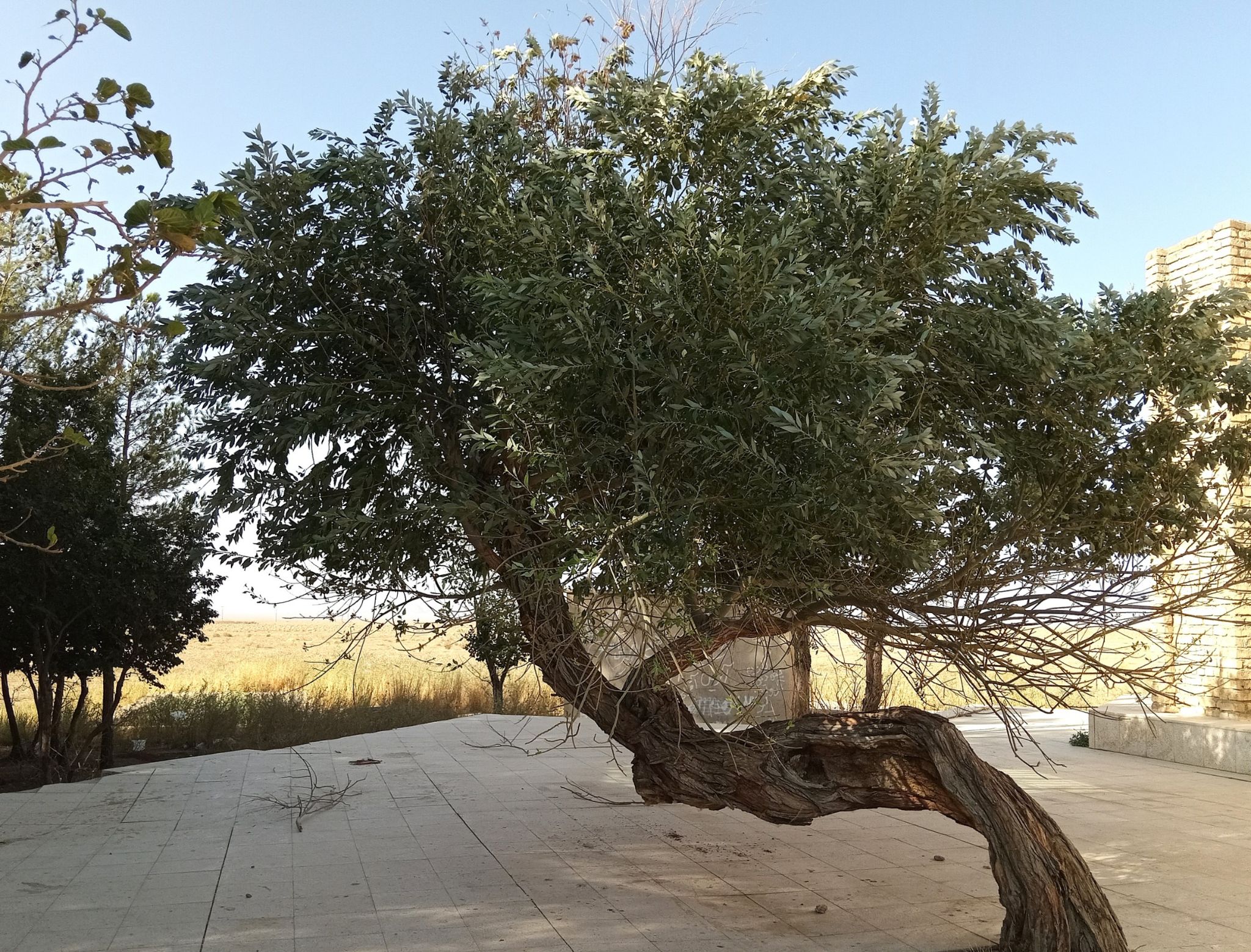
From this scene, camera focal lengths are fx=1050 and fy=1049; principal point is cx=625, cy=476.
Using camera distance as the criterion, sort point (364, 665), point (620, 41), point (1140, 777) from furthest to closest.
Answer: point (364, 665)
point (1140, 777)
point (620, 41)

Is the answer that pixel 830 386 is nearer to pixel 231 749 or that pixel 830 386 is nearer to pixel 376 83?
pixel 376 83

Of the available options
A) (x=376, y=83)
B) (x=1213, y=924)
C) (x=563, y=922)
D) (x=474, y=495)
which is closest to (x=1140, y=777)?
(x=1213, y=924)

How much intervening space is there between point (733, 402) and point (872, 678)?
5.66 metres

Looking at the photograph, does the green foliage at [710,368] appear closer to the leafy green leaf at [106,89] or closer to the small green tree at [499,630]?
the small green tree at [499,630]

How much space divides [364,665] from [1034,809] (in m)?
23.0

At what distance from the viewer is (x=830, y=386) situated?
4422 mm

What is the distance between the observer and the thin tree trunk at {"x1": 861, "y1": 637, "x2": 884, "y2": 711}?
6.71 metres

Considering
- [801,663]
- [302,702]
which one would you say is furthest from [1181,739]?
[302,702]

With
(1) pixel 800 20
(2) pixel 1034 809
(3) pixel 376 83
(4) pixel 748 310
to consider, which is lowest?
(2) pixel 1034 809

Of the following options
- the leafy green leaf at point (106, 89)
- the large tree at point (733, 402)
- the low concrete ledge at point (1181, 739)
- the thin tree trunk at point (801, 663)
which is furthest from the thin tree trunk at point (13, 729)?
the low concrete ledge at point (1181, 739)

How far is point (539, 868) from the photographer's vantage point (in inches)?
309

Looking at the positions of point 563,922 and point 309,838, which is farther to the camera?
point 309,838

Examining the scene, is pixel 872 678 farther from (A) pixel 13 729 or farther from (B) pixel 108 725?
(A) pixel 13 729

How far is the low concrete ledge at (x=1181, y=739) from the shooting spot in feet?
40.4
